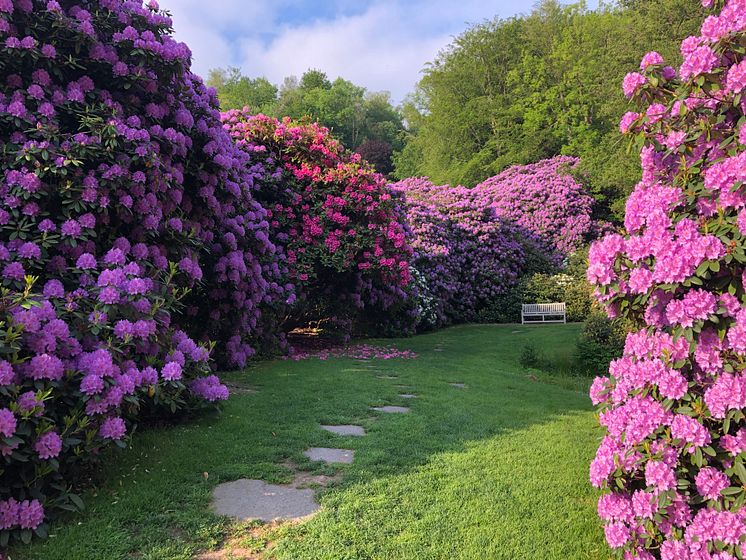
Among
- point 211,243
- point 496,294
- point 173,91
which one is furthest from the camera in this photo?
point 496,294

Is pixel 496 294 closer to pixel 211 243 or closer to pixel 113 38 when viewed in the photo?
pixel 211 243

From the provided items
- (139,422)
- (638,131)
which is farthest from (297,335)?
(638,131)

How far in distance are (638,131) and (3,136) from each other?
13.2 ft

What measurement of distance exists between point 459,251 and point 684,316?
45.5ft

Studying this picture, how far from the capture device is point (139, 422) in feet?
13.4

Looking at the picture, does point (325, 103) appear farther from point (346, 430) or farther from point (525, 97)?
point (346, 430)

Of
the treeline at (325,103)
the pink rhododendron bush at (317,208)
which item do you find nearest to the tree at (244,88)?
the treeline at (325,103)

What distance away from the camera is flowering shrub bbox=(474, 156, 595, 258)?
18.3 m

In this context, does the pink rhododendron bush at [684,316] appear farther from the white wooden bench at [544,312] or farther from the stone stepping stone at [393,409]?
the white wooden bench at [544,312]

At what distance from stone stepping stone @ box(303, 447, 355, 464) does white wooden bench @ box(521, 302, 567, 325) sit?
12351 mm

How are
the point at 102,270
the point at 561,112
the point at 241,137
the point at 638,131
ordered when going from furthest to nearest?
1. the point at 561,112
2. the point at 241,137
3. the point at 102,270
4. the point at 638,131

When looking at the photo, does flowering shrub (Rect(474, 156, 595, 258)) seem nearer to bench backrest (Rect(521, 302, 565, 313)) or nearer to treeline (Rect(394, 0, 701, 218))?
treeline (Rect(394, 0, 701, 218))

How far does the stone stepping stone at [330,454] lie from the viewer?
3.52 m

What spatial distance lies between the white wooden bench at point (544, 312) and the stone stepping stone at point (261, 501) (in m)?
13.1
